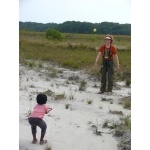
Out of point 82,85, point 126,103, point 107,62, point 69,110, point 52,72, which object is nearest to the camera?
point 69,110

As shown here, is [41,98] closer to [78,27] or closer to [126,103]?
[126,103]

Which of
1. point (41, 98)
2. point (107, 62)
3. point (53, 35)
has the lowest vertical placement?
point (41, 98)

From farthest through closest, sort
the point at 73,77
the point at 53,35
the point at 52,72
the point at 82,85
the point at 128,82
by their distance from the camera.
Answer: the point at 53,35 → the point at 52,72 → the point at 73,77 → the point at 128,82 → the point at 82,85

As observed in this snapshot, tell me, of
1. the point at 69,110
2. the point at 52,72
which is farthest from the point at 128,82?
the point at 69,110

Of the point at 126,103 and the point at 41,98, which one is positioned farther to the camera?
the point at 126,103

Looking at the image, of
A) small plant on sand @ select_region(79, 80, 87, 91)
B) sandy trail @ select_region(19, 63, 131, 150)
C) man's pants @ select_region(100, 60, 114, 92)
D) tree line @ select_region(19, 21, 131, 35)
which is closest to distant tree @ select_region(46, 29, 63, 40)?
sandy trail @ select_region(19, 63, 131, 150)

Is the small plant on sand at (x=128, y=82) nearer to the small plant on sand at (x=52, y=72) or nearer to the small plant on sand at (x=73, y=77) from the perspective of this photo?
the small plant on sand at (x=73, y=77)

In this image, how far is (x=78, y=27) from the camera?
652 centimetres

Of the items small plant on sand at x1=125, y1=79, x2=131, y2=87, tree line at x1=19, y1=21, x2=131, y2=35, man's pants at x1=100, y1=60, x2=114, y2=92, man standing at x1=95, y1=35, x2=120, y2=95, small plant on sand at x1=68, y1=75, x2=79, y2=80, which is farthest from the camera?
small plant on sand at x1=68, y1=75, x2=79, y2=80

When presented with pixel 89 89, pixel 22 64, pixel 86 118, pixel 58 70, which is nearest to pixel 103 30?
pixel 89 89

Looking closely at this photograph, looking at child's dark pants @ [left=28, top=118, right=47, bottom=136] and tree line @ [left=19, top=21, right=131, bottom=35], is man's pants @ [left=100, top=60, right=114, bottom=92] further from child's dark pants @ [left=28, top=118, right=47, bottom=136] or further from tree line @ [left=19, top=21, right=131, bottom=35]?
child's dark pants @ [left=28, top=118, right=47, bottom=136]

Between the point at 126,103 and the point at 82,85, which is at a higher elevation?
the point at 82,85

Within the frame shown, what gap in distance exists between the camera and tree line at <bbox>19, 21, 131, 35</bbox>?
4266 millimetres
